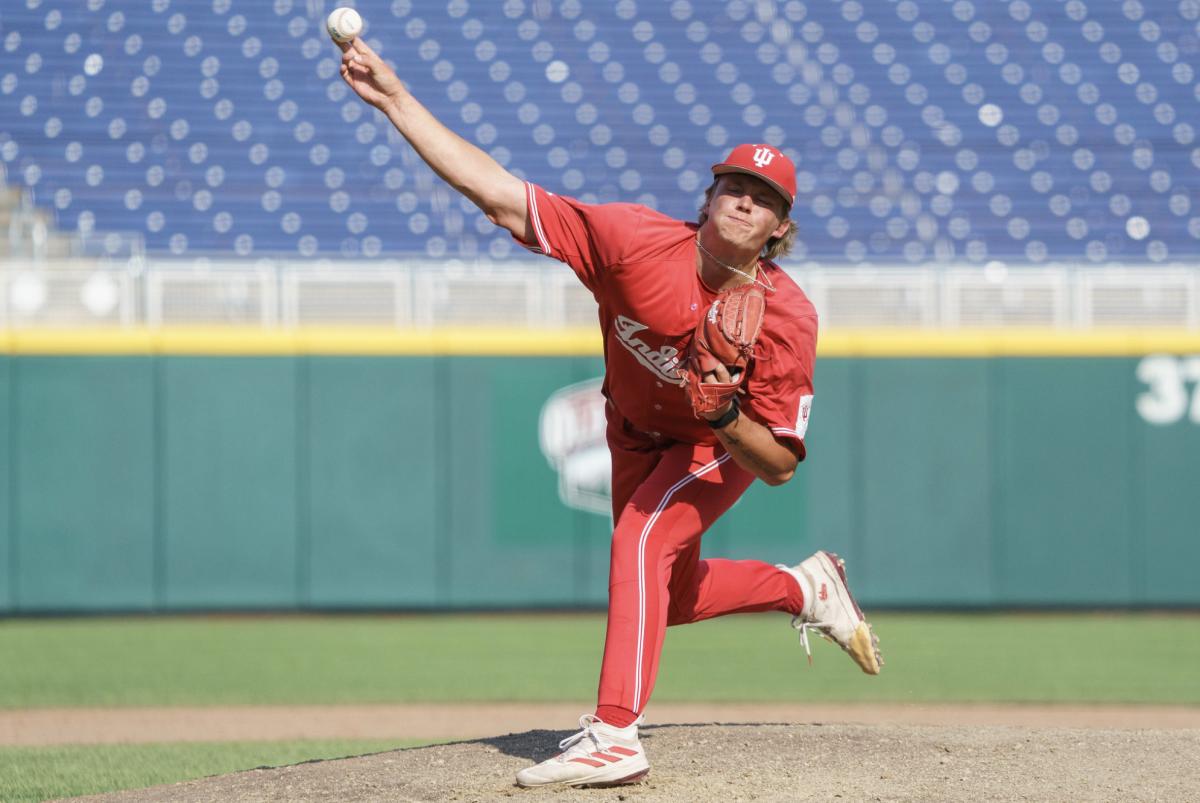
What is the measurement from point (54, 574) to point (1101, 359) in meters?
7.02

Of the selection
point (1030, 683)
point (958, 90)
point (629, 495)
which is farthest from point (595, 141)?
point (629, 495)

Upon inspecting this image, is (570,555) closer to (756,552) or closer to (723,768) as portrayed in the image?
(756,552)

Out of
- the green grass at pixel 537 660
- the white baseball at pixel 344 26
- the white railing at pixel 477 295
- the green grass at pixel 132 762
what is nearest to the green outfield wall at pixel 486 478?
the white railing at pixel 477 295

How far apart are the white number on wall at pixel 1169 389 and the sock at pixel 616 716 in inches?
292

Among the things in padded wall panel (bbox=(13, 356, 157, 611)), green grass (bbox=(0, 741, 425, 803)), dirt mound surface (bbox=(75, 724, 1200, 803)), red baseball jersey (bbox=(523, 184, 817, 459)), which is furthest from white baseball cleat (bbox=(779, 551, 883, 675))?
padded wall panel (bbox=(13, 356, 157, 611))

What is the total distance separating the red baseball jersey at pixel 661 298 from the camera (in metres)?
3.52

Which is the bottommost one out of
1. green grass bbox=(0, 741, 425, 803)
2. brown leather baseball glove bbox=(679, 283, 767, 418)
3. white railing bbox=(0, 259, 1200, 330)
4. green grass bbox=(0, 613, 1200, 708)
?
green grass bbox=(0, 613, 1200, 708)

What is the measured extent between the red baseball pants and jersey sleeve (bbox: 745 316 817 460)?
1.09ft

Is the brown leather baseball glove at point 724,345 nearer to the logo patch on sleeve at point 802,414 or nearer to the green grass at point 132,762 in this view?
the logo patch on sleeve at point 802,414

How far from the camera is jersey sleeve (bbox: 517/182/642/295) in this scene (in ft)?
11.4

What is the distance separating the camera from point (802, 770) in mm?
3623

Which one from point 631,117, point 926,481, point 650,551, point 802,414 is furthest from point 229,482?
point 802,414

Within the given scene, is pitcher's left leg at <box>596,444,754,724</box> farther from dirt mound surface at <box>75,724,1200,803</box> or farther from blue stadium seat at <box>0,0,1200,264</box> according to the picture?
→ blue stadium seat at <box>0,0,1200,264</box>

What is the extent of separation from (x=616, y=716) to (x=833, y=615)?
1089 millimetres
